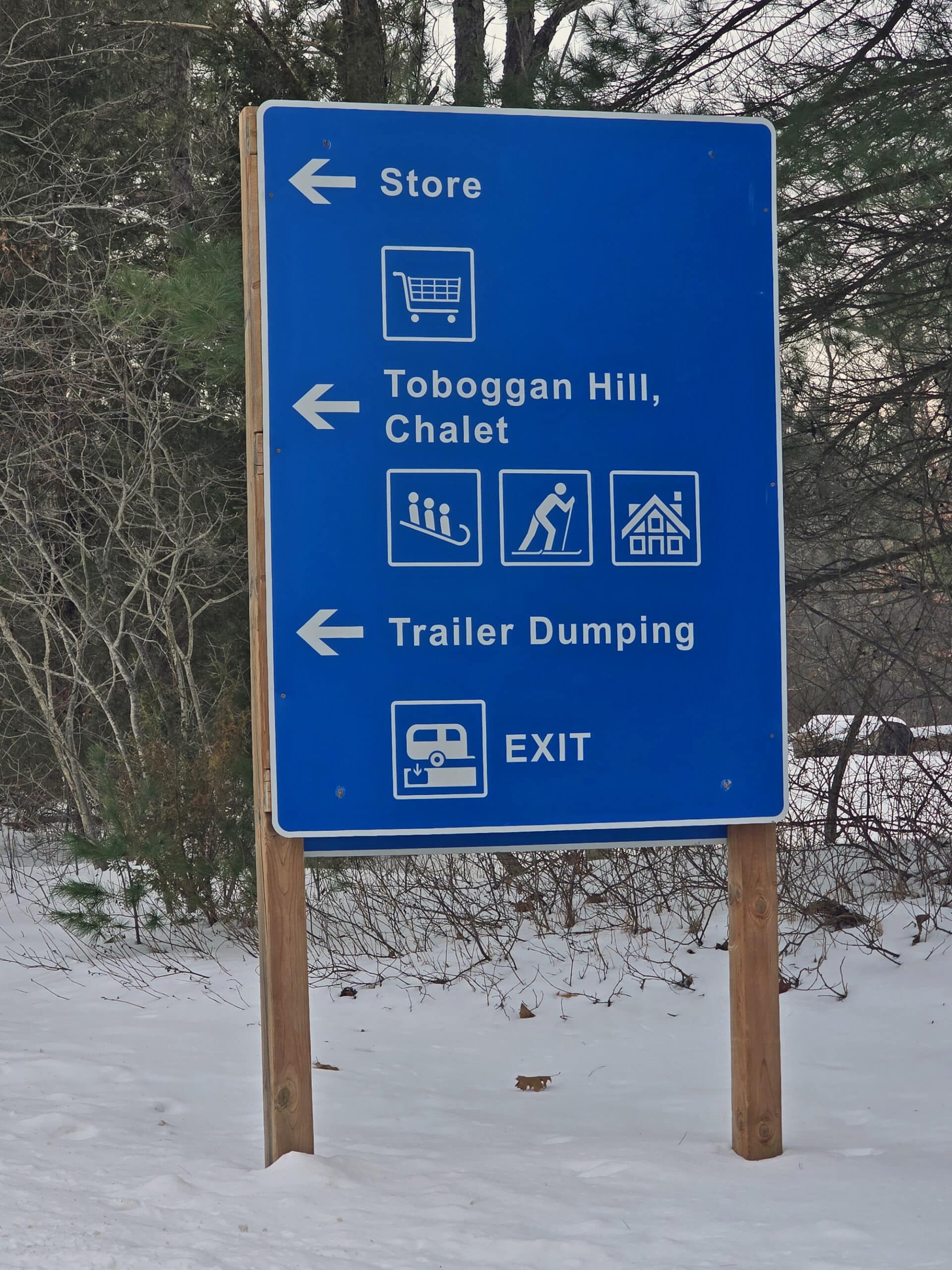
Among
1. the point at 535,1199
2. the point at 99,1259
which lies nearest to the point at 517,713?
the point at 535,1199

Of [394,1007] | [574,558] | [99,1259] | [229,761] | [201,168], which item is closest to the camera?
[99,1259]

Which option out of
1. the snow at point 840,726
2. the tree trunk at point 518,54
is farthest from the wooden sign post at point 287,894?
the snow at point 840,726

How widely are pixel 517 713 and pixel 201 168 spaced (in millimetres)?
8341

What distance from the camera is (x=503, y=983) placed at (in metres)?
5.25

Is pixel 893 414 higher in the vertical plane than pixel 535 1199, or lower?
higher

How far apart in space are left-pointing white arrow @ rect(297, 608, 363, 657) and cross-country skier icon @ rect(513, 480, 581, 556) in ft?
1.53

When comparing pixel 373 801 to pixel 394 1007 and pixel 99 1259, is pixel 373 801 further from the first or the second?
pixel 394 1007

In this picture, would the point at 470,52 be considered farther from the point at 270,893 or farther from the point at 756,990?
the point at 756,990

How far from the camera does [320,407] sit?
2.89 m

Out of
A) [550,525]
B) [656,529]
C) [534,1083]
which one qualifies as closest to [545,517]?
[550,525]

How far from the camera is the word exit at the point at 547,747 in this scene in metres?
2.92

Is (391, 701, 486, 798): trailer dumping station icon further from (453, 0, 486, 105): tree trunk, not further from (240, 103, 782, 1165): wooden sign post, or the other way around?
(453, 0, 486, 105): tree trunk

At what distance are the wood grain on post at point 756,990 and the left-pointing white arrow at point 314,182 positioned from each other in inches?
74.0

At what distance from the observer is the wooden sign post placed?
2879mm
